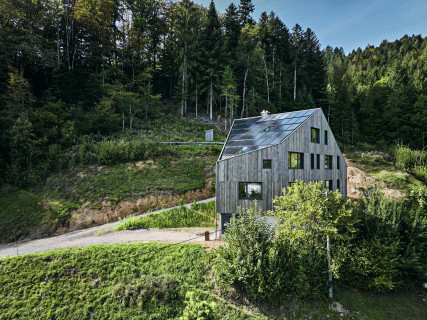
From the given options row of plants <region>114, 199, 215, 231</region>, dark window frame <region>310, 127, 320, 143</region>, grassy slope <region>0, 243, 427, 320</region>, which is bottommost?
grassy slope <region>0, 243, 427, 320</region>

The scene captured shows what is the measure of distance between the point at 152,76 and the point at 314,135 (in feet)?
109

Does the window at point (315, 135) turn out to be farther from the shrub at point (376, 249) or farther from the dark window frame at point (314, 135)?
the shrub at point (376, 249)

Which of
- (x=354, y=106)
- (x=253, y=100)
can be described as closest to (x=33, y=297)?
(x=253, y=100)

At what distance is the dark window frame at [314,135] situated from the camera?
1916 cm

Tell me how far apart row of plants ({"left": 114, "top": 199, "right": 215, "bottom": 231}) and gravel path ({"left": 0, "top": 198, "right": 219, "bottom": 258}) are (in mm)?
720

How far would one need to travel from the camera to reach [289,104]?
4234cm

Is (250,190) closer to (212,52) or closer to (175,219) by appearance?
(175,219)

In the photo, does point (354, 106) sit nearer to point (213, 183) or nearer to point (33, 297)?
point (213, 183)

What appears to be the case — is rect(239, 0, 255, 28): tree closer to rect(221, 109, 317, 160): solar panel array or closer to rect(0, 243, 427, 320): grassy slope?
rect(221, 109, 317, 160): solar panel array

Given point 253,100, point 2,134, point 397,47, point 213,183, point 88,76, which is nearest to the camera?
point 2,134

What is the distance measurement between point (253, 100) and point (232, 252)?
105ft

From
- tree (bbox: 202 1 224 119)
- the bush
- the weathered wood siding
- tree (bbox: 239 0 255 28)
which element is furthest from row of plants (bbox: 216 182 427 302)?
tree (bbox: 239 0 255 28)

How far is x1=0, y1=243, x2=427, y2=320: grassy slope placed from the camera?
34.3 ft

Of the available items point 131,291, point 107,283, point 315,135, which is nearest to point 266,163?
point 315,135
